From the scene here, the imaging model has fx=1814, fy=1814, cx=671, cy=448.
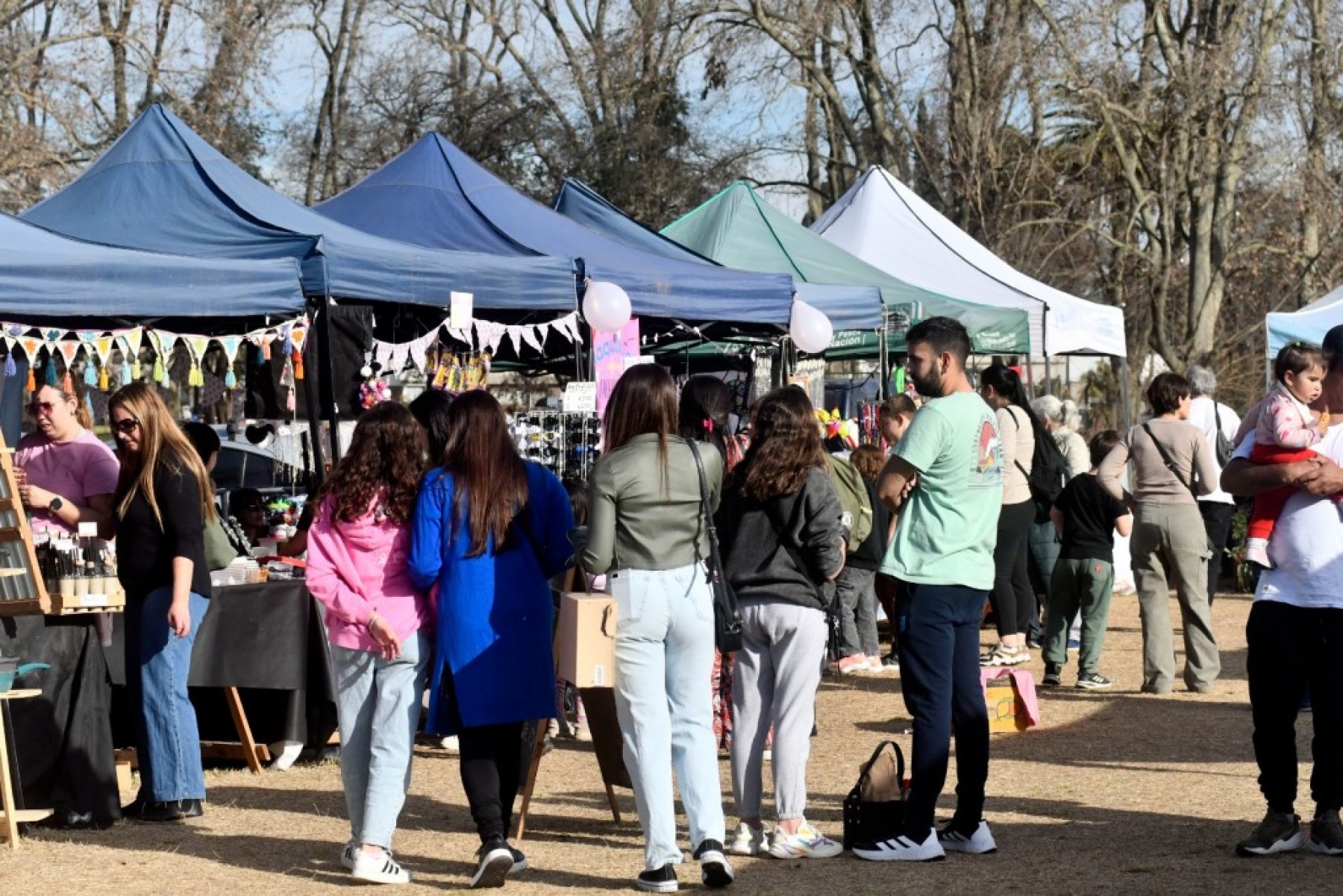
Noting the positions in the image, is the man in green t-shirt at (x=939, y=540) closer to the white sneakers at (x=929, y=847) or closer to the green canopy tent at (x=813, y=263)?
the white sneakers at (x=929, y=847)

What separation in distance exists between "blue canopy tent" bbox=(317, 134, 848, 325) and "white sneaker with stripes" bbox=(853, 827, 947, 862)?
16.1 ft

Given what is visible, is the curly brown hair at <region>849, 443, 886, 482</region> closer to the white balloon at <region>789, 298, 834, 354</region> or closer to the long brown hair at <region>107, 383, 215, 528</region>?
the white balloon at <region>789, 298, 834, 354</region>

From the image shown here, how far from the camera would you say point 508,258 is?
10000 millimetres

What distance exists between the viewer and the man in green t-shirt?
582 cm

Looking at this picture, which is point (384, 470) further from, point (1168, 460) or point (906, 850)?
point (1168, 460)

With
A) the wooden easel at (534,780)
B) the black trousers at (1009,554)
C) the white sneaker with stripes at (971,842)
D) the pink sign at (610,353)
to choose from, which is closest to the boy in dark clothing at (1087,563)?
the black trousers at (1009,554)

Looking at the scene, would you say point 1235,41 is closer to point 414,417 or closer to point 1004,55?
point 1004,55

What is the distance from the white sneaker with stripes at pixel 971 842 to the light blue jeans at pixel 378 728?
6.04 feet

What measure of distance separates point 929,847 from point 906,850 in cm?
8

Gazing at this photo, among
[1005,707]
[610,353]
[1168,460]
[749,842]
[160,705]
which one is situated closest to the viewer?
[749,842]

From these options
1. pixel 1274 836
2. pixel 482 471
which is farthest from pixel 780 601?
pixel 1274 836

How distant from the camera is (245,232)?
31.2 feet

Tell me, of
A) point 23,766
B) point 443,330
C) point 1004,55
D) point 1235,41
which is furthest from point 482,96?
point 23,766

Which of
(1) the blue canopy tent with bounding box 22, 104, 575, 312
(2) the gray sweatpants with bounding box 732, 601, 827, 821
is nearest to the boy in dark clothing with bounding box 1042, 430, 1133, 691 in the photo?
(1) the blue canopy tent with bounding box 22, 104, 575, 312
